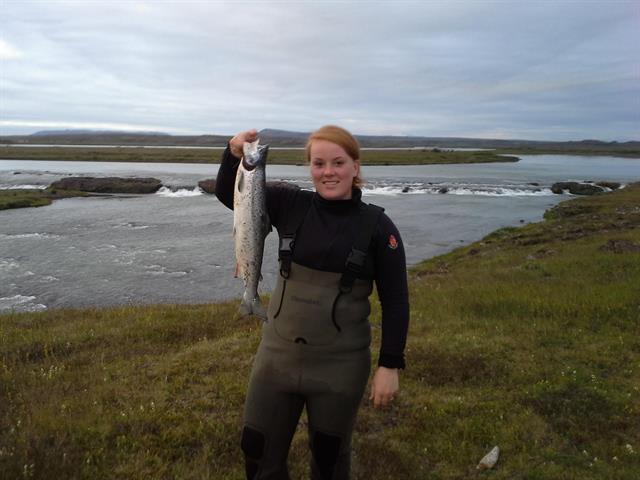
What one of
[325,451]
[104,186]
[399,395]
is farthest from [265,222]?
[104,186]

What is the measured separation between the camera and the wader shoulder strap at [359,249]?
389 cm

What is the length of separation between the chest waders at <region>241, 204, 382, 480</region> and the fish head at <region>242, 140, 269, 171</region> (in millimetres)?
634

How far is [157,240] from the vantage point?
2905 cm

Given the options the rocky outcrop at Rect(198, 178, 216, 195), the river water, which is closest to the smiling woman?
the river water

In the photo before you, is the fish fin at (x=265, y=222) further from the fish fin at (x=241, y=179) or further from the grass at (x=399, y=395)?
the grass at (x=399, y=395)

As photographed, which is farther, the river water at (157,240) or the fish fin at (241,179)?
the river water at (157,240)

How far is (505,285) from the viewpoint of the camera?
48.1ft

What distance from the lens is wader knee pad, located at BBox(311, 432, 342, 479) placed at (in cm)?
407

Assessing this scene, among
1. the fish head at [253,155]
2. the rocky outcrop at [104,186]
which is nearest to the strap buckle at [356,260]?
the fish head at [253,155]

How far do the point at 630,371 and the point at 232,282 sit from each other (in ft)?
50.2

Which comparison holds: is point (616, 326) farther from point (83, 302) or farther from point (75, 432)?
point (83, 302)

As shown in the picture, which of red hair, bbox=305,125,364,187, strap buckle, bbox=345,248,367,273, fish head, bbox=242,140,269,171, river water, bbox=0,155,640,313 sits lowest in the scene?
river water, bbox=0,155,640,313

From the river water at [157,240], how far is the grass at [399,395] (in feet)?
21.2

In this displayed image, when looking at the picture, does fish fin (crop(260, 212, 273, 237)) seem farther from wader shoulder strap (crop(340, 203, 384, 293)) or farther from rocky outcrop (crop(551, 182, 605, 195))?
rocky outcrop (crop(551, 182, 605, 195))
